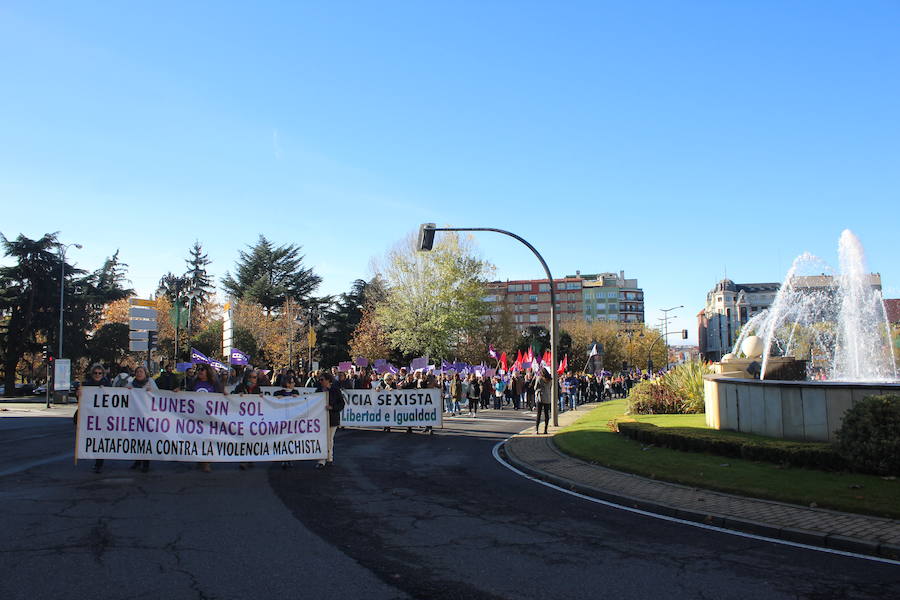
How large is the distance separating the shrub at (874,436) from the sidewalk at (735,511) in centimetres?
214

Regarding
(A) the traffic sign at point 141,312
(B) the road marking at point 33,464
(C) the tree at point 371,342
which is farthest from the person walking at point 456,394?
(C) the tree at point 371,342

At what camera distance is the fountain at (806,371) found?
12141 millimetres

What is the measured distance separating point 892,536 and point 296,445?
29.1 ft

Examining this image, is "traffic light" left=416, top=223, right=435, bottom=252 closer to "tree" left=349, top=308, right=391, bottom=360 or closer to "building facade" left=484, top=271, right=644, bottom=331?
"tree" left=349, top=308, right=391, bottom=360

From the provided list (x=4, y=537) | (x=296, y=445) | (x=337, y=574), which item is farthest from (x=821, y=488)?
(x=4, y=537)

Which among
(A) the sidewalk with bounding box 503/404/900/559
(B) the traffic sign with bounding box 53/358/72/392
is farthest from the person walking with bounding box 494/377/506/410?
(B) the traffic sign with bounding box 53/358/72/392

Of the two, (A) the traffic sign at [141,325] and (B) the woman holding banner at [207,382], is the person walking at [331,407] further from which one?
(A) the traffic sign at [141,325]

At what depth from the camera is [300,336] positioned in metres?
69.2

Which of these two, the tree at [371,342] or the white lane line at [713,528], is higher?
the tree at [371,342]

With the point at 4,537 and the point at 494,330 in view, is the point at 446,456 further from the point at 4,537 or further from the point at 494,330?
the point at 494,330

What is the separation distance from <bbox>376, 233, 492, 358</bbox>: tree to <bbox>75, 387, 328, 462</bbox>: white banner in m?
41.8

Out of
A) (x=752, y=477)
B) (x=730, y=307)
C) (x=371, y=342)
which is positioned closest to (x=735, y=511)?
(x=752, y=477)

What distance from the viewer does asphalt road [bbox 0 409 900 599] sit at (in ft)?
17.2

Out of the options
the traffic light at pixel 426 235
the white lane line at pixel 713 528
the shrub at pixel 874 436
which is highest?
the traffic light at pixel 426 235
